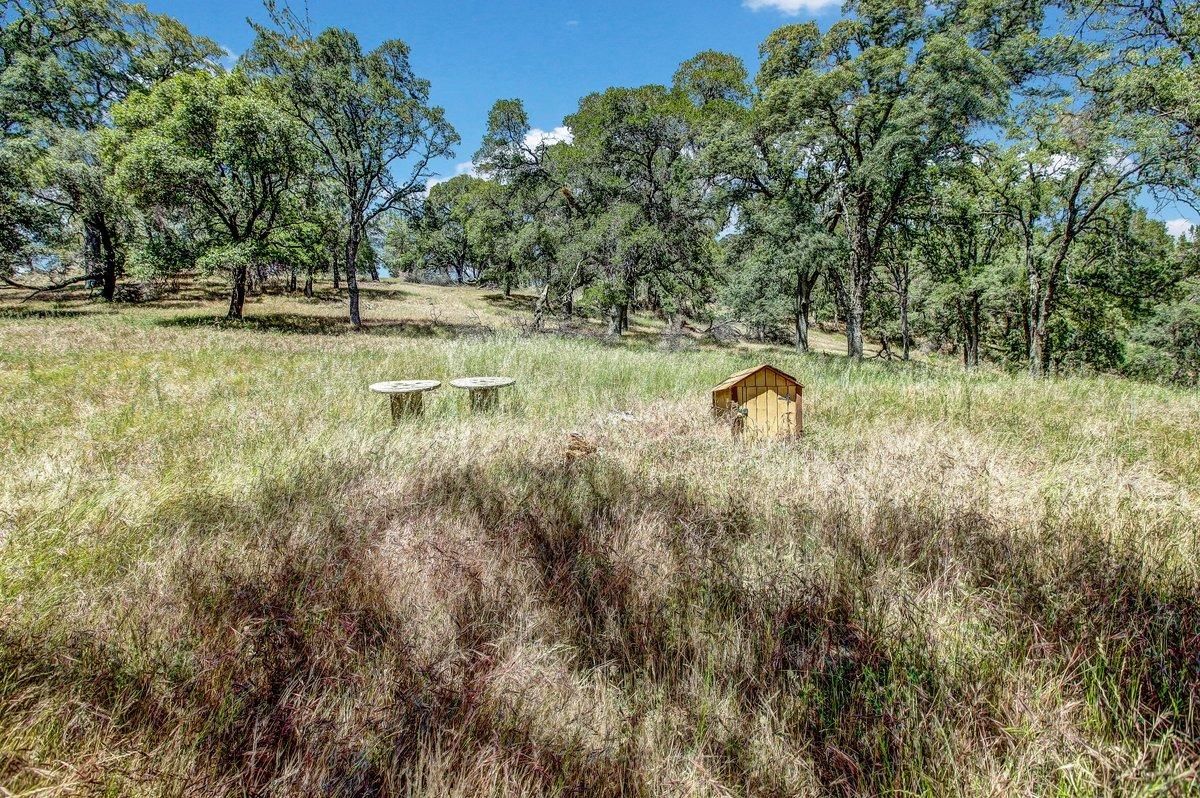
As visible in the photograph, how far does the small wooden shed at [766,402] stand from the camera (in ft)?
15.8

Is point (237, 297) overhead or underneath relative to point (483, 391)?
overhead

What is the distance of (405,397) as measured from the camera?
5.74 meters

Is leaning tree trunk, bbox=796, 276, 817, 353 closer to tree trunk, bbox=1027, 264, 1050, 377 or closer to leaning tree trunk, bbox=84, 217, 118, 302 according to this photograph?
tree trunk, bbox=1027, 264, 1050, 377

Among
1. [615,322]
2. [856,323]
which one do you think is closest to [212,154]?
[615,322]

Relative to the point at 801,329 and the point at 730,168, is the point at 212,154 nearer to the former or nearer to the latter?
the point at 730,168

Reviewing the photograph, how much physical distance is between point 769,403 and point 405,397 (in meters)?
4.55

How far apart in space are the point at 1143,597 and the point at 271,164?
2303 cm

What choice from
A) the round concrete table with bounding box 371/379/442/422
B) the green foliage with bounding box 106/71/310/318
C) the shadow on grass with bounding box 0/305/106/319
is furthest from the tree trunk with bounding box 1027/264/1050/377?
the shadow on grass with bounding box 0/305/106/319

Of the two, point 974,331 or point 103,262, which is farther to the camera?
point 974,331

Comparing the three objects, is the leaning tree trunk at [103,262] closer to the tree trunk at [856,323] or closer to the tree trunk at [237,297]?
the tree trunk at [237,297]

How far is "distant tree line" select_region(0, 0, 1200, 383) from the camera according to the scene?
13.4 metres

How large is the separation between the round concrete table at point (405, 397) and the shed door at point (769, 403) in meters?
3.88

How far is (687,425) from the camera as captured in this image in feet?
17.3

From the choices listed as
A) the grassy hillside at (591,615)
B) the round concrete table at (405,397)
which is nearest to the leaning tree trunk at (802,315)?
the grassy hillside at (591,615)
